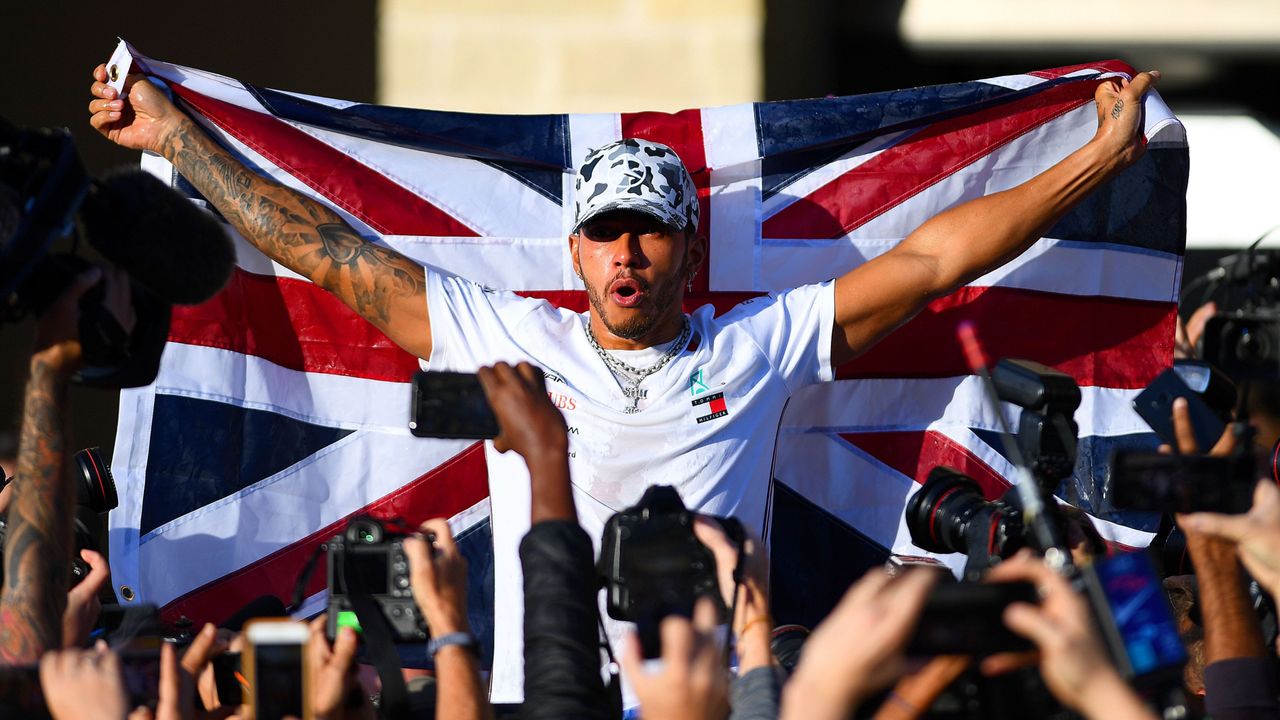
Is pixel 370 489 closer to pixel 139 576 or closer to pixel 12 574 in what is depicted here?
pixel 139 576

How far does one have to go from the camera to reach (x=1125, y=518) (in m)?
3.99

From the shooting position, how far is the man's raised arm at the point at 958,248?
3.60 meters

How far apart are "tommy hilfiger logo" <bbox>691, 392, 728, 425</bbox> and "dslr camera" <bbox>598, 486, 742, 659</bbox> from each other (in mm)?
1277

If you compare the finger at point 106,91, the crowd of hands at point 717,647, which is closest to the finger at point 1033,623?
the crowd of hands at point 717,647

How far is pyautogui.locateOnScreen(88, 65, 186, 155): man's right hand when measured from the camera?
12.5 feet

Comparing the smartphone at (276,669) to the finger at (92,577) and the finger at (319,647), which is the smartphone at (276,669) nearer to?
the finger at (319,647)

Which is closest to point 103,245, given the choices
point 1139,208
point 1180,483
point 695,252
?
point 695,252

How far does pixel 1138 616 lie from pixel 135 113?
3.11 m

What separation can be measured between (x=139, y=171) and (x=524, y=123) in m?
1.70

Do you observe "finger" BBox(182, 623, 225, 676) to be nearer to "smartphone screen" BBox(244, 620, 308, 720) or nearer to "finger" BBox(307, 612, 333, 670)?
"finger" BBox(307, 612, 333, 670)

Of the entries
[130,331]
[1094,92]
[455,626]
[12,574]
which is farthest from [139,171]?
[1094,92]

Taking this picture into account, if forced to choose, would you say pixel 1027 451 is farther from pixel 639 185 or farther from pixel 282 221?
pixel 282 221

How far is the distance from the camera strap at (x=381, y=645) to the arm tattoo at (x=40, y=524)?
49 cm

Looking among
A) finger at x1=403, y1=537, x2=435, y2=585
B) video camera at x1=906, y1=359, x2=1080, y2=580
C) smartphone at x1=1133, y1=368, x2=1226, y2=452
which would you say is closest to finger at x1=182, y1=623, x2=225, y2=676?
finger at x1=403, y1=537, x2=435, y2=585
